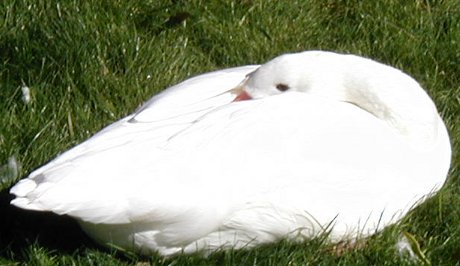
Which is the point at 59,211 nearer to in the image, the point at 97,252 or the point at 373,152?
the point at 97,252

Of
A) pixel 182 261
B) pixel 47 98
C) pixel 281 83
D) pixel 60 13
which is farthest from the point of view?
pixel 60 13

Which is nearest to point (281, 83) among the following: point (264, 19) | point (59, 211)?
point (59, 211)

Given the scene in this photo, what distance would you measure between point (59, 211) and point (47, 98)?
1.18 meters

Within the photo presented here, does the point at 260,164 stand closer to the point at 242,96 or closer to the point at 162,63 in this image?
the point at 242,96

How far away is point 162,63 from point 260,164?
1328 millimetres

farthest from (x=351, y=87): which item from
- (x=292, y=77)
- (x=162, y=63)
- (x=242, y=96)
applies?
(x=162, y=63)

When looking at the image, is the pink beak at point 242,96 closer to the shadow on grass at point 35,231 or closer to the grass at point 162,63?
the grass at point 162,63

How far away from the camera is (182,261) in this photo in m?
3.88

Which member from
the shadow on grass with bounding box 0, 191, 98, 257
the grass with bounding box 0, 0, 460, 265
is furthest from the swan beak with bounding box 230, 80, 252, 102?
the shadow on grass with bounding box 0, 191, 98, 257

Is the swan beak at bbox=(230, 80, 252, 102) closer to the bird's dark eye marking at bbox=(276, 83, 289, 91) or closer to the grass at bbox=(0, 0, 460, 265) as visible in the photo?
the bird's dark eye marking at bbox=(276, 83, 289, 91)

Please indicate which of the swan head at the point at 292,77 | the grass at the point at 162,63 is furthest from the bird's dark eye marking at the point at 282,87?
the grass at the point at 162,63

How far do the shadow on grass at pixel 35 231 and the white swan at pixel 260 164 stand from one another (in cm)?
15

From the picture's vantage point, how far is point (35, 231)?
4.23m

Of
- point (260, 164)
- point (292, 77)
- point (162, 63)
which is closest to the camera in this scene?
point (260, 164)
